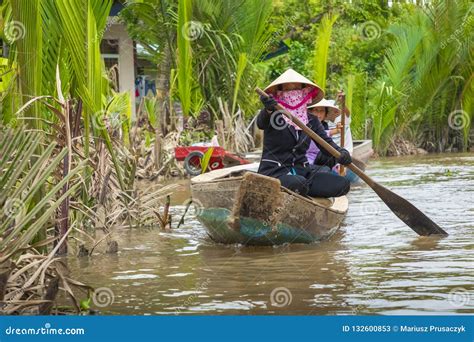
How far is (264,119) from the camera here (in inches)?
341

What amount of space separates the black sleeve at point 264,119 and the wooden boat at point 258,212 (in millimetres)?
438

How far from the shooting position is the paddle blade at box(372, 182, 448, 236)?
932 cm

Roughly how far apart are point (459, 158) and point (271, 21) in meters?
6.85

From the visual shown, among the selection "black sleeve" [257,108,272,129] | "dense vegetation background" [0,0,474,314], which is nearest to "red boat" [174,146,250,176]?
"dense vegetation background" [0,0,474,314]

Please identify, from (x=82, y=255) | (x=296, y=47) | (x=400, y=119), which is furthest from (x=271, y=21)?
(x=82, y=255)

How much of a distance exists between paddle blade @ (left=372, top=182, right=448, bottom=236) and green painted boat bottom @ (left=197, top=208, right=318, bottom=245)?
1.02m

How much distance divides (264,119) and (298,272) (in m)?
1.78

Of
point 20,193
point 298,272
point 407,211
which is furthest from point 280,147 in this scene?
point 20,193

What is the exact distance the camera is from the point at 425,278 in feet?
23.1

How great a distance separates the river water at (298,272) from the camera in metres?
6.16

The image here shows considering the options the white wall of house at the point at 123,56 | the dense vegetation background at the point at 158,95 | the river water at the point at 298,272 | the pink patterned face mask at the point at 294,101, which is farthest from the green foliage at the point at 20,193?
the white wall of house at the point at 123,56

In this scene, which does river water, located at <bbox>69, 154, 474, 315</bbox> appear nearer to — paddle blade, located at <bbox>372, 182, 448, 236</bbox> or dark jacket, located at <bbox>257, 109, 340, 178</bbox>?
paddle blade, located at <bbox>372, 182, 448, 236</bbox>

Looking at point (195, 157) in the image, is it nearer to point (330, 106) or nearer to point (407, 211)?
point (330, 106)

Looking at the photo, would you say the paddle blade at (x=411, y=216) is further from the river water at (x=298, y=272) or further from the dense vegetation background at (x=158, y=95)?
the dense vegetation background at (x=158, y=95)
